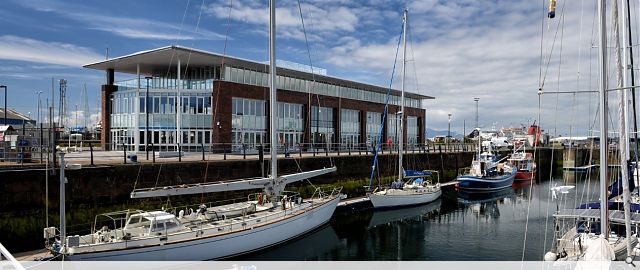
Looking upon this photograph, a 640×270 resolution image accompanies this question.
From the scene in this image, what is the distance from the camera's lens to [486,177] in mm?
44250

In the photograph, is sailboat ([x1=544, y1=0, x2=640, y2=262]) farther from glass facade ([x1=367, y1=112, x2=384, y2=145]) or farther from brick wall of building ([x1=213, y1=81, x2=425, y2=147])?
glass facade ([x1=367, y1=112, x2=384, y2=145])

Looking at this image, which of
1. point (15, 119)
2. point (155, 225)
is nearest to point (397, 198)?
point (155, 225)

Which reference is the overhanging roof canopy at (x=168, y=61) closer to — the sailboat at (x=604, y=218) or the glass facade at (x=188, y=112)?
the glass facade at (x=188, y=112)

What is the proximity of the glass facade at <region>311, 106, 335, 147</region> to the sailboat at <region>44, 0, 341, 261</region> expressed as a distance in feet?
86.0

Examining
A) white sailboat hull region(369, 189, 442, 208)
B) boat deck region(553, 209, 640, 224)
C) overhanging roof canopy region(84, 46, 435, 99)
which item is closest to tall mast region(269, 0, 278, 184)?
white sailboat hull region(369, 189, 442, 208)

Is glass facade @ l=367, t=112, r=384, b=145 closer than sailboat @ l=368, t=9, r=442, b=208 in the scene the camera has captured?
No

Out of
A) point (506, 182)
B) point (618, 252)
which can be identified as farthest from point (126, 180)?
point (506, 182)

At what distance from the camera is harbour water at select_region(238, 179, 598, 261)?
19.8m

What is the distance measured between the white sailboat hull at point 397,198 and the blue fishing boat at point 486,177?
360 inches

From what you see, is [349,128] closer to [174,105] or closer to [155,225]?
[174,105]

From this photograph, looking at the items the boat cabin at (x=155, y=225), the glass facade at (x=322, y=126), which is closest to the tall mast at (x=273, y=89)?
the boat cabin at (x=155, y=225)

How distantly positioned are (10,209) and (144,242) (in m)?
7.31

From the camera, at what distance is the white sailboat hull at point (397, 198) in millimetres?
30252

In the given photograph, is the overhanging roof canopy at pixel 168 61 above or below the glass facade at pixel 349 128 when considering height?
above
